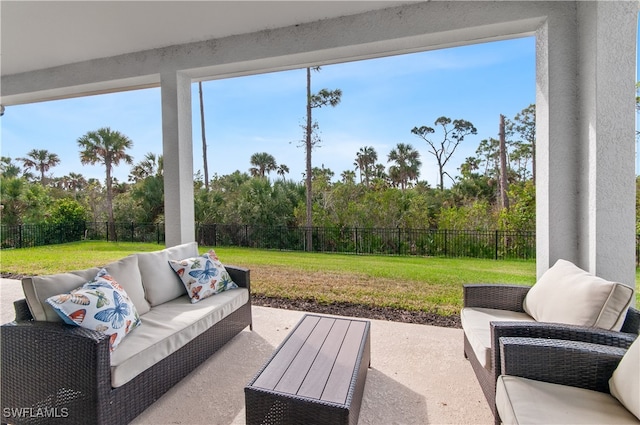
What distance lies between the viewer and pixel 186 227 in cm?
368

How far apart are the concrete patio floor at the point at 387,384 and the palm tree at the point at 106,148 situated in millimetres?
6431

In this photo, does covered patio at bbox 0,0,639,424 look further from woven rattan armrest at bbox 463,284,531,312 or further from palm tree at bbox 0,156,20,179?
palm tree at bbox 0,156,20,179

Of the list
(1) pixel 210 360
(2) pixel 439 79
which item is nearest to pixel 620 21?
(2) pixel 439 79

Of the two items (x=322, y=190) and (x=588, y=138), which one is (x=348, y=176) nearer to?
(x=322, y=190)

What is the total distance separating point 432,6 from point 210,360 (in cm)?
361

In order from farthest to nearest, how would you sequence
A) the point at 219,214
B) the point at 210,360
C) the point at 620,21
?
1. the point at 219,214
2. the point at 210,360
3. the point at 620,21

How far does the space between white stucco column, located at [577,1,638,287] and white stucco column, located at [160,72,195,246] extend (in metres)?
3.91

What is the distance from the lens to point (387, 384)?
A: 2.13 metres

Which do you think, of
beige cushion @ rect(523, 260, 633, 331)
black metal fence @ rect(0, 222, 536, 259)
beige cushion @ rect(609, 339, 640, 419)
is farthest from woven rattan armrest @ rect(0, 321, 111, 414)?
black metal fence @ rect(0, 222, 536, 259)

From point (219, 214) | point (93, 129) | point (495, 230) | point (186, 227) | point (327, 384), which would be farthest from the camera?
point (93, 129)

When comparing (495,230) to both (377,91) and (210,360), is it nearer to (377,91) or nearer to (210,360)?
(377,91)

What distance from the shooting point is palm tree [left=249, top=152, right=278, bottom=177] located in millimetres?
6398

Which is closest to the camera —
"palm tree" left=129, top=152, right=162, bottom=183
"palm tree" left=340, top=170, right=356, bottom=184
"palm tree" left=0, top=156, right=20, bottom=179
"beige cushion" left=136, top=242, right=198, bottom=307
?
"beige cushion" left=136, top=242, right=198, bottom=307

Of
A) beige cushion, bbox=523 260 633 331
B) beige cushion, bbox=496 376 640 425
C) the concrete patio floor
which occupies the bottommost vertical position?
the concrete patio floor
